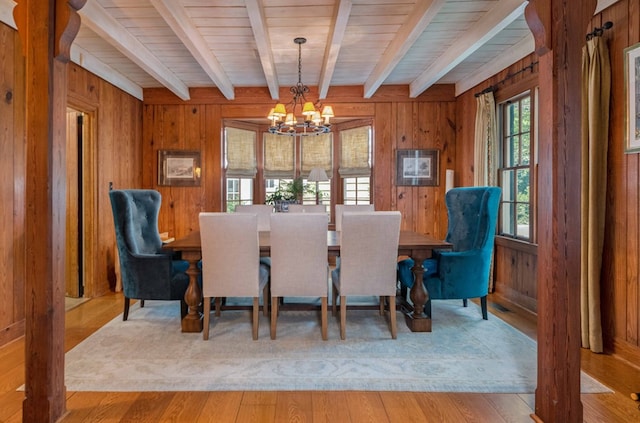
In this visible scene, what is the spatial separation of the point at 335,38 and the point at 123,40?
1.89 metres

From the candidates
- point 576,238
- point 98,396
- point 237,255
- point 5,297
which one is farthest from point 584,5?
point 5,297

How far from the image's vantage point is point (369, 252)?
2.83 metres

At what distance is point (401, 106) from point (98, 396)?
15.5ft

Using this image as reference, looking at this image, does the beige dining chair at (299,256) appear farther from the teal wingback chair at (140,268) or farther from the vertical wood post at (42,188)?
the vertical wood post at (42,188)

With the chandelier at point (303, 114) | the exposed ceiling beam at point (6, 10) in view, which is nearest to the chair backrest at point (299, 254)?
the chandelier at point (303, 114)

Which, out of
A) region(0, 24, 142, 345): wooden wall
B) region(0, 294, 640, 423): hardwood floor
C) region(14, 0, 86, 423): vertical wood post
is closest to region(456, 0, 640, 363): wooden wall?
region(0, 294, 640, 423): hardwood floor

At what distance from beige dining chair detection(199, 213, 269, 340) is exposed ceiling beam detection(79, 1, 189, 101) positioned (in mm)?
1727

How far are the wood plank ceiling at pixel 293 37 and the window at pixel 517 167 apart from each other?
53 centimetres

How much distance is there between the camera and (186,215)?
528cm

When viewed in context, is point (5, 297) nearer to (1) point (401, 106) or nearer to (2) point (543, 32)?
(2) point (543, 32)

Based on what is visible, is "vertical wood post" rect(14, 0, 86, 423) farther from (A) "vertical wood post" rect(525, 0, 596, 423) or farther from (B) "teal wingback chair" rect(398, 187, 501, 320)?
(B) "teal wingback chair" rect(398, 187, 501, 320)

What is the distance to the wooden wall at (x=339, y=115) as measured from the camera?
5.21m

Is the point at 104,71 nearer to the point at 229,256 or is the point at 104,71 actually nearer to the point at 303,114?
the point at 303,114

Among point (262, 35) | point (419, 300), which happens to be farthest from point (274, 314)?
point (262, 35)
